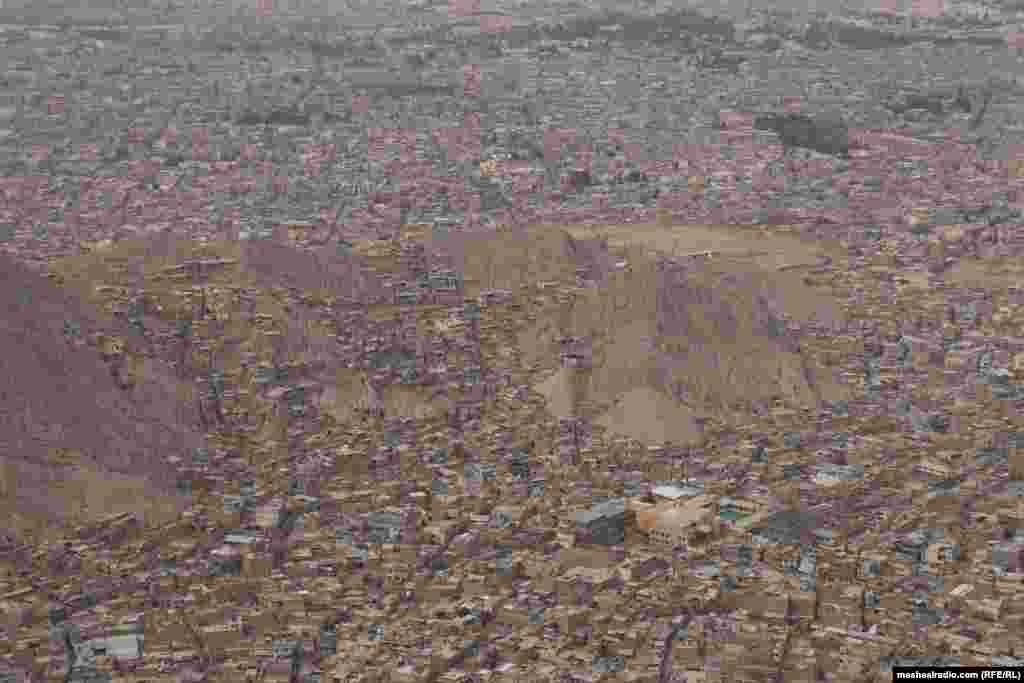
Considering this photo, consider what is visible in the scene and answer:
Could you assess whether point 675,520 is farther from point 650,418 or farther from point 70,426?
point 70,426

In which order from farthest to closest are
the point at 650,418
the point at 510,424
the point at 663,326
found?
1. the point at 663,326
2. the point at 510,424
3. the point at 650,418

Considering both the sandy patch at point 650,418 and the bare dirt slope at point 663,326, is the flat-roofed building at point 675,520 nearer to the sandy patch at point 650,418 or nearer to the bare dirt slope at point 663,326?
the sandy patch at point 650,418

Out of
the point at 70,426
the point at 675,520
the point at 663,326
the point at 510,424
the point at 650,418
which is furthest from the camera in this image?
the point at 663,326

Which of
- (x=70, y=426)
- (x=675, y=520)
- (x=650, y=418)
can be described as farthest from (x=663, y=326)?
(x=70, y=426)

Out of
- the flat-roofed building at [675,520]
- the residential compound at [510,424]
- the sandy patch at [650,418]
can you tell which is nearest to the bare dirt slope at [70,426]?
the residential compound at [510,424]

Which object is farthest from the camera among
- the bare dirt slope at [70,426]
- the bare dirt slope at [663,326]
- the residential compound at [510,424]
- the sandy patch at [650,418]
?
the bare dirt slope at [663,326]

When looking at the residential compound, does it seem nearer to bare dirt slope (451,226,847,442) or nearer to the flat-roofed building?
the flat-roofed building

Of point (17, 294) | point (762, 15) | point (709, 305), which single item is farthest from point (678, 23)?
point (17, 294)

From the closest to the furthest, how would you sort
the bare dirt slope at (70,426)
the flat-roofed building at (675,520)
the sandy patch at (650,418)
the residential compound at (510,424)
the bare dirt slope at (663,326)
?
the residential compound at (510,424), the flat-roofed building at (675,520), the bare dirt slope at (70,426), the sandy patch at (650,418), the bare dirt slope at (663,326)

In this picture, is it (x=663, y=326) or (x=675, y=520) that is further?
(x=663, y=326)
